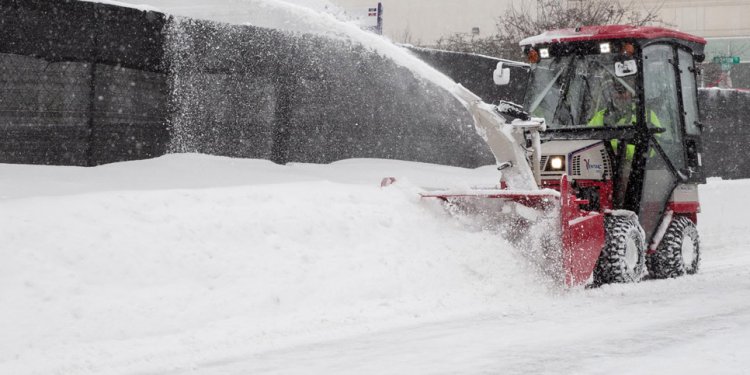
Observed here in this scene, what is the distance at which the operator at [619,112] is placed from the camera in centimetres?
868

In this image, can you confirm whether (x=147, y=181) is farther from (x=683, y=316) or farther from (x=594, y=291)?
(x=683, y=316)

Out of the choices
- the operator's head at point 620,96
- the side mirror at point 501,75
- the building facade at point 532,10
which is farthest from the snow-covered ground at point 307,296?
the building facade at point 532,10

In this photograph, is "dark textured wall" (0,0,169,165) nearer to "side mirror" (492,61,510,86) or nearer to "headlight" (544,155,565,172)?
"side mirror" (492,61,510,86)

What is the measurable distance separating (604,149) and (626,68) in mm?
772

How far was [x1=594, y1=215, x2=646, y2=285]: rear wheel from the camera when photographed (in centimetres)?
812

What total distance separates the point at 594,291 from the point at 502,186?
4.48 ft

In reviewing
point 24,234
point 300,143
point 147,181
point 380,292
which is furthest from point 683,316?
point 300,143

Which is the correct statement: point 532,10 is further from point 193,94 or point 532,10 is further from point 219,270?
point 219,270

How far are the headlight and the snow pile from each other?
3.88 feet

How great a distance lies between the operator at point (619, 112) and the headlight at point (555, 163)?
1.36ft

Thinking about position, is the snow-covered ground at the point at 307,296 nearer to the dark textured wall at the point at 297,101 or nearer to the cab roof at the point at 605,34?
the cab roof at the point at 605,34

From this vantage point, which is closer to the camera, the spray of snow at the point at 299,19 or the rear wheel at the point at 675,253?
the spray of snow at the point at 299,19

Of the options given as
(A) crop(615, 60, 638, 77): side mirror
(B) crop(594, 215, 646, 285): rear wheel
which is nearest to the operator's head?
(A) crop(615, 60, 638, 77): side mirror

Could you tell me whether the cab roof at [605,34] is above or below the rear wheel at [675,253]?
above
